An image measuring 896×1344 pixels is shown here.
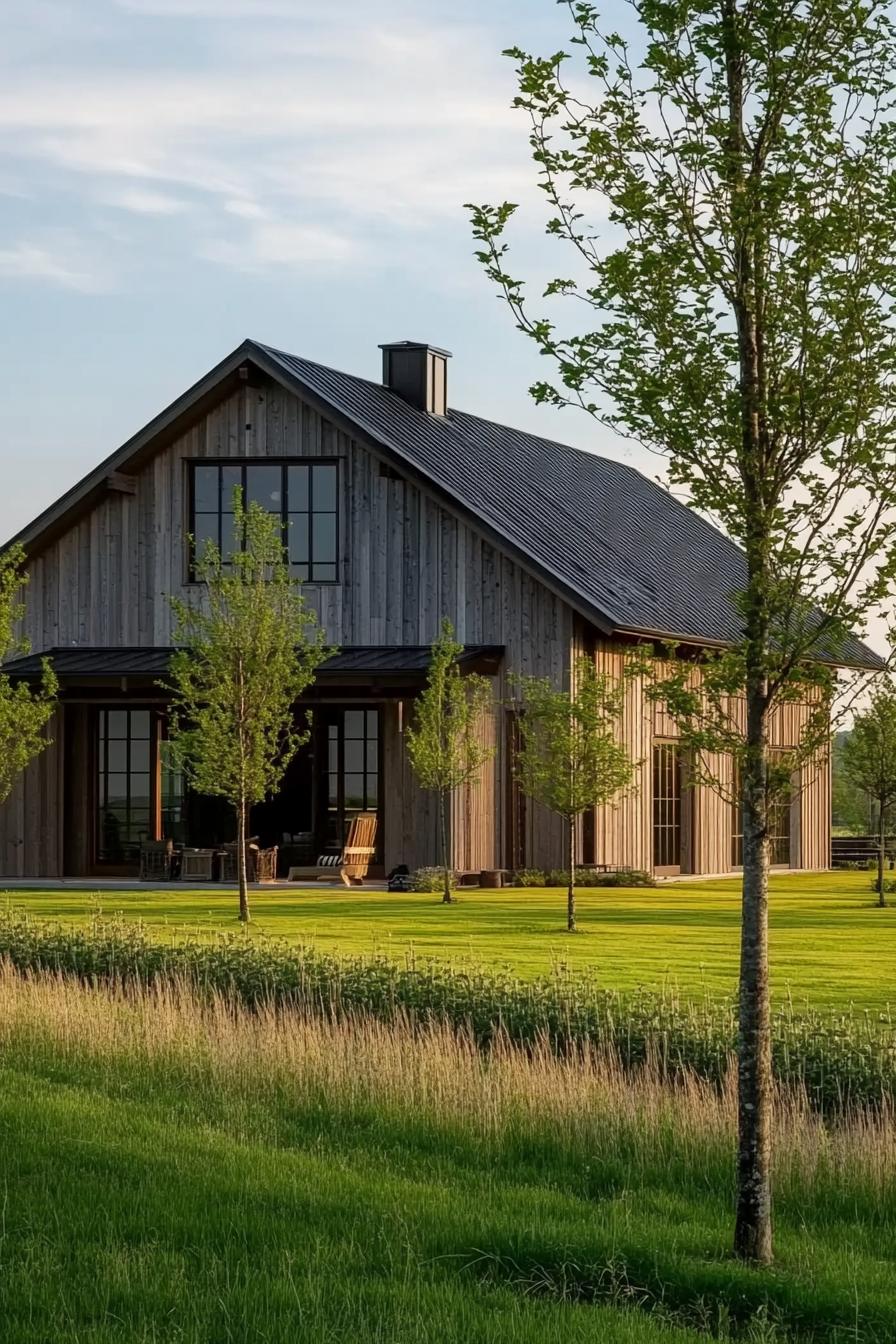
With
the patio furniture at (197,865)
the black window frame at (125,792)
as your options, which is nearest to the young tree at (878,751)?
the patio furniture at (197,865)

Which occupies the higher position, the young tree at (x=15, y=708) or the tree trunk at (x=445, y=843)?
the young tree at (x=15, y=708)

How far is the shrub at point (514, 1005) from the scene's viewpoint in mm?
11000

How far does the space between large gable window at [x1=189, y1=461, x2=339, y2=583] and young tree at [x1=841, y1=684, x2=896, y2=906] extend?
8277 millimetres

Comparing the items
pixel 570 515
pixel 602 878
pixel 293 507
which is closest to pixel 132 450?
pixel 293 507

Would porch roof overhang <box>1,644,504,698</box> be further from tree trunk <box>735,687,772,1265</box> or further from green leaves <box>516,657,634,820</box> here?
tree trunk <box>735,687,772,1265</box>

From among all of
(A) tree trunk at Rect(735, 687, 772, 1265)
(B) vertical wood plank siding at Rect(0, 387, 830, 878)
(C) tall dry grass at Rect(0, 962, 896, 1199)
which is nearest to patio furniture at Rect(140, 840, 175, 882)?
(B) vertical wood plank siding at Rect(0, 387, 830, 878)

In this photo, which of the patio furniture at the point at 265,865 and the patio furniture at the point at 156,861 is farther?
the patio furniture at the point at 156,861

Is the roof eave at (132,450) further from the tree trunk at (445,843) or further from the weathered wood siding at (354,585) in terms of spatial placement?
the tree trunk at (445,843)

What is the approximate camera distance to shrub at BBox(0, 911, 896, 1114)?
36.1 ft

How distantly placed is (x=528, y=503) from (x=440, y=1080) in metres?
22.0

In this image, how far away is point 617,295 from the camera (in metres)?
8.62

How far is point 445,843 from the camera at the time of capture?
2638 cm

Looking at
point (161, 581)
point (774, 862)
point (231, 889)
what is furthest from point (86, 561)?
point (774, 862)

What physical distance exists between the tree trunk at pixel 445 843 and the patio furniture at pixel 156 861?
4213mm
